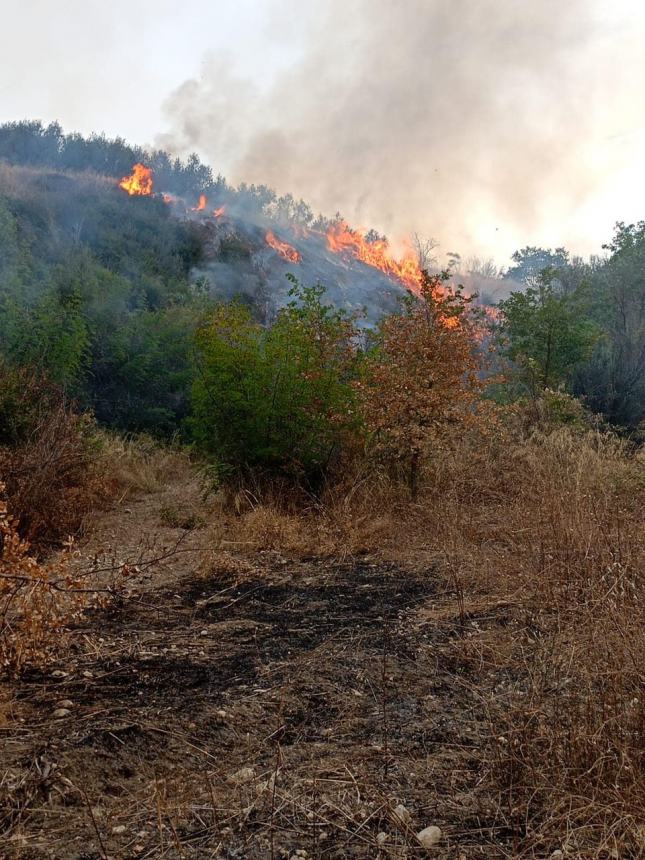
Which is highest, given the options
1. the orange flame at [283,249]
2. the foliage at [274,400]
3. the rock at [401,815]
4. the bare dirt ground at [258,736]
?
the orange flame at [283,249]

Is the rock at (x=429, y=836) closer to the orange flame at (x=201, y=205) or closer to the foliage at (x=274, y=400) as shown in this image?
the foliage at (x=274, y=400)

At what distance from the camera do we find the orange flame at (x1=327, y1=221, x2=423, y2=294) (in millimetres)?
38625

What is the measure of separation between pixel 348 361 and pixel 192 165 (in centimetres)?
3899

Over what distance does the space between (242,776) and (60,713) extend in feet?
3.25

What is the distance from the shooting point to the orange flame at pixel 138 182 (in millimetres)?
32000

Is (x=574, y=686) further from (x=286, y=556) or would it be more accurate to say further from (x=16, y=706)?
(x=286, y=556)

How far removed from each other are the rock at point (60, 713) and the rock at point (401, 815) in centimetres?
155

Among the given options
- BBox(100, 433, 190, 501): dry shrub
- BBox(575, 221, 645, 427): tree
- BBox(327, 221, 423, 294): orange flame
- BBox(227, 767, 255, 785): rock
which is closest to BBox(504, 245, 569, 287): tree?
BBox(327, 221, 423, 294): orange flame

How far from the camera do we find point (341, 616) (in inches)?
165

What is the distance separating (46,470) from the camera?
6383 millimetres

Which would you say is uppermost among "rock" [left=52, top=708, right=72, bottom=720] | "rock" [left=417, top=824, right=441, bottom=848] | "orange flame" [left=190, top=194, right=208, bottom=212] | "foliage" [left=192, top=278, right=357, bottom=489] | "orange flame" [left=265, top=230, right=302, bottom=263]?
"orange flame" [left=190, top=194, right=208, bottom=212]

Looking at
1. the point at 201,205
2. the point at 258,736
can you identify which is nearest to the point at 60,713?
the point at 258,736

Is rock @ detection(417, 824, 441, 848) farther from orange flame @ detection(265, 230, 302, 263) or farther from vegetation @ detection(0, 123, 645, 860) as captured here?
orange flame @ detection(265, 230, 302, 263)

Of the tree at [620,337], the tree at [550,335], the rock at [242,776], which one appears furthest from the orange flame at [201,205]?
the rock at [242,776]
